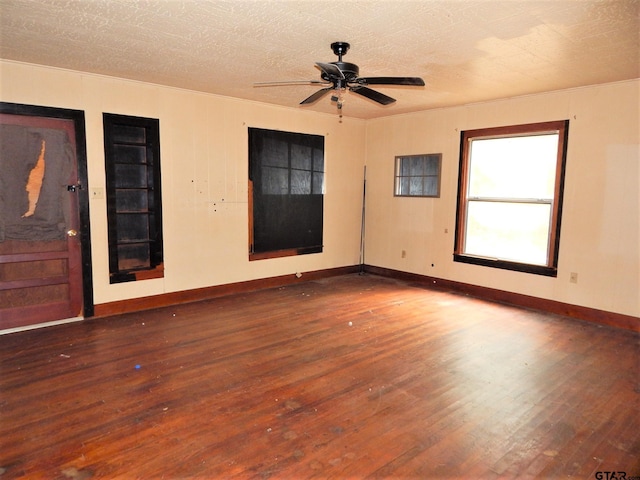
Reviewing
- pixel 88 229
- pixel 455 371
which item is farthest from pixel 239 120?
pixel 455 371

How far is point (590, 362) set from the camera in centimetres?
354

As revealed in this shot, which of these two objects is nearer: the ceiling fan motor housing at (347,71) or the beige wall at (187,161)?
the ceiling fan motor housing at (347,71)

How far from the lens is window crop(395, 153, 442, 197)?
618 cm

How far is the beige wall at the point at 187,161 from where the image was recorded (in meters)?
4.29

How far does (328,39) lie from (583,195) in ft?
11.4

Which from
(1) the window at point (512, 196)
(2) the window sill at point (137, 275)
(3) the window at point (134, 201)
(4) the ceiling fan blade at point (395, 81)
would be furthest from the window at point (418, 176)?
(2) the window sill at point (137, 275)

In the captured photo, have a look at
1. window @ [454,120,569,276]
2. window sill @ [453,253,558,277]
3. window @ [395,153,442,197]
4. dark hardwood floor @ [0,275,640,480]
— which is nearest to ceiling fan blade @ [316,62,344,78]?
dark hardwood floor @ [0,275,640,480]

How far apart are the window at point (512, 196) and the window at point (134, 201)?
4138 mm

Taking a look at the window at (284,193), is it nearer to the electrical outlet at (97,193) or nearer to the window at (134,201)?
the window at (134,201)

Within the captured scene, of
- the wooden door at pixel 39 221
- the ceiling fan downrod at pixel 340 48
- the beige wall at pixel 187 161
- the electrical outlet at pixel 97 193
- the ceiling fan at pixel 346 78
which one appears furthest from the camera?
the electrical outlet at pixel 97 193

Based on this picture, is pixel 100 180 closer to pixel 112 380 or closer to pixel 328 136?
pixel 112 380

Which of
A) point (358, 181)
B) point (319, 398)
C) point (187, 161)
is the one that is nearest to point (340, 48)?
point (187, 161)

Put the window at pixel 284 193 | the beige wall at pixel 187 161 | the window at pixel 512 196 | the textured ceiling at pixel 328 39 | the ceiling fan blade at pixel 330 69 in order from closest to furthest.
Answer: the textured ceiling at pixel 328 39, the ceiling fan blade at pixel 330 69, the beige wall at pixel 187 161, the window at pixel 512 196, the window at pixel 284 193

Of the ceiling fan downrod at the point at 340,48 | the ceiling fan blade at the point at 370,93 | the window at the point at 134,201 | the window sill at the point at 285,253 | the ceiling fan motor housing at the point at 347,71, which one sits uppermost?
the ceiling fan downrod at the point at 340,48
